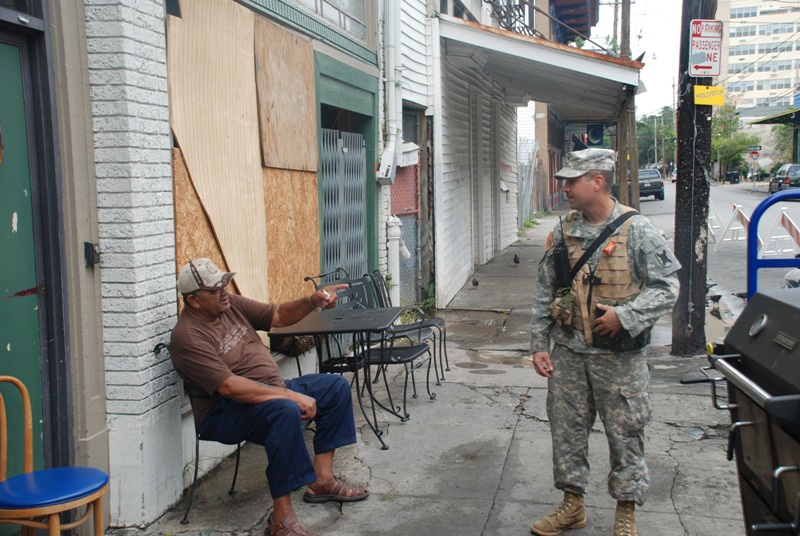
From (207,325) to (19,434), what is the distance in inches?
38.5

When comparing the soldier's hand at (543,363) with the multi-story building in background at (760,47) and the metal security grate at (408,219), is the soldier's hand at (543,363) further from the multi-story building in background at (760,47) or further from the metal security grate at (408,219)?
the multi-story building in background at (760,47)

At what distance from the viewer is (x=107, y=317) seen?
3.90 meters

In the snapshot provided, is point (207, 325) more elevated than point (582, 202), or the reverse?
point (582, 202)

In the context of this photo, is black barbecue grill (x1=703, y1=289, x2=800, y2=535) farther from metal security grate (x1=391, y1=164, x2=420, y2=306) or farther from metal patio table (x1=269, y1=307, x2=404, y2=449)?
metal security grate (x1=391, y1=164, x2=420, y2=306)

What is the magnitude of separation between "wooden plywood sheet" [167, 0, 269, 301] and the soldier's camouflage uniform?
2.07m

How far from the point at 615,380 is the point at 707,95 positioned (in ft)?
14.0

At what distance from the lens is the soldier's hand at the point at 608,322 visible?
140 inches

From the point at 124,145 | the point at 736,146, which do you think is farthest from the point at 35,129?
the point at 736,146

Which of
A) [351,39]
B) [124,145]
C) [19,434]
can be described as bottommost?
[19,434]

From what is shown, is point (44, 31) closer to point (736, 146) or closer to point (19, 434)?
point (19, 434)

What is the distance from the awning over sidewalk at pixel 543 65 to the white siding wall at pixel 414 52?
483 mm

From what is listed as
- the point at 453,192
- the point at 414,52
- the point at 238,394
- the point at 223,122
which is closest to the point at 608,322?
the point at 238,394

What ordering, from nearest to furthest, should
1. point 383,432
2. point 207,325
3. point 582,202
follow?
point 582,202 < point 207,325 < point 383,432

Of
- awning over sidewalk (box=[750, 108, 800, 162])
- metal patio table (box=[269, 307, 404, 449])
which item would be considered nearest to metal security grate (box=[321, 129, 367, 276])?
metal patio table (box=[269, 307, 404, 449])
